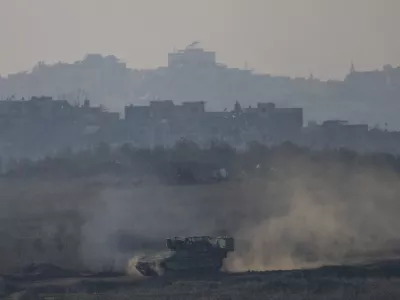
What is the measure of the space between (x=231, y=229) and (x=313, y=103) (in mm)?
32894

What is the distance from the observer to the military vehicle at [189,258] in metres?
23.4

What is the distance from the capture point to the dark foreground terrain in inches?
802

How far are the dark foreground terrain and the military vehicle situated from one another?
1.69 ft

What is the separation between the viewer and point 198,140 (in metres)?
50.4

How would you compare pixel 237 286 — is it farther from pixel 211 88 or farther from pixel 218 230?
pixel 211 88

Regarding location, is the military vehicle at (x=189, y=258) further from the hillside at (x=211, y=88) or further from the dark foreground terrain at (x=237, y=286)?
the hillside at (x=211, y=88)

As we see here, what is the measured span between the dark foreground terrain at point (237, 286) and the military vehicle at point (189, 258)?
0.52m

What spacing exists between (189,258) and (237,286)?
2499 mm

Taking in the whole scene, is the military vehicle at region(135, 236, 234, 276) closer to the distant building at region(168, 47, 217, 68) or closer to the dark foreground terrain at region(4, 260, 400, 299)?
the dark foreground terrain at region(4, 260, 400, 299)

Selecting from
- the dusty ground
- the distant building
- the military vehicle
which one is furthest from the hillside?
the military vehicle

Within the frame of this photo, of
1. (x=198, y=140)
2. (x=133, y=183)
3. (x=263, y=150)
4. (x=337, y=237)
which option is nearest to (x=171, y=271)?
(x=337, y=237)

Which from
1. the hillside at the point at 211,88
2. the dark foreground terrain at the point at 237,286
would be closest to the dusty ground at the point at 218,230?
the dark foreground terrain at the point at 237,286

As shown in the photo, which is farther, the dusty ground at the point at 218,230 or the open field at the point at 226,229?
the open field at the point at 226,229

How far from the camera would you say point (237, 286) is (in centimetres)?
2130
